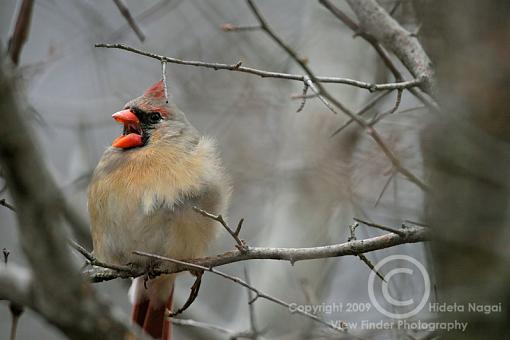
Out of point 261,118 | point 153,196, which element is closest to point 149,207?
point 153,196

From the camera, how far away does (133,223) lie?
3461 mm

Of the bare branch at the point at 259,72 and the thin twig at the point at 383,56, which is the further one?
the thin twig at the point at 383,56

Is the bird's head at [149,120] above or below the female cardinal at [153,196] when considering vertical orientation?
above

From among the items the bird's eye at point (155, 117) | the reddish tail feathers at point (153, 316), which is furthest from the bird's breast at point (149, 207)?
the reddish tail feathers at point (153, 316)

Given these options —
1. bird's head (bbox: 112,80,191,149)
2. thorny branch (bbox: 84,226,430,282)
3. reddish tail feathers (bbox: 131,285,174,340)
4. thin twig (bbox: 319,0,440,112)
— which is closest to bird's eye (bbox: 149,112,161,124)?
bird's head (bbox: 112,80,191,149)

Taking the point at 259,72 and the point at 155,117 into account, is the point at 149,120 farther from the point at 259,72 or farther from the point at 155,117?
the point at 259,72

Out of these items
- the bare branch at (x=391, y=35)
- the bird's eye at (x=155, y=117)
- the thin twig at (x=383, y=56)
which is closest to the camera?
the thin twig at (x=383, y=56)

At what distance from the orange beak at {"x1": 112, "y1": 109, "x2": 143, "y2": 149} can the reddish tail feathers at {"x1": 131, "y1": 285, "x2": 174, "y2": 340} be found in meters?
0.80

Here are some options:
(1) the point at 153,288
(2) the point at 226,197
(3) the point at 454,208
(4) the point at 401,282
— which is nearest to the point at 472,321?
(3) the point at 454,208

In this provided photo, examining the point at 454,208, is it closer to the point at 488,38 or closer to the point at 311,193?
the point at 488,38

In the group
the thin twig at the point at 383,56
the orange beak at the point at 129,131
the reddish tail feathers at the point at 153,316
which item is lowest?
the reddish tail feathers at the point at 153,316

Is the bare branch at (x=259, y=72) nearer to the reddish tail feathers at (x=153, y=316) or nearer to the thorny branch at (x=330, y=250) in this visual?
the thorny branch at (x=330, y=250)

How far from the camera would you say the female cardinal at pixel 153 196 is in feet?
11.3

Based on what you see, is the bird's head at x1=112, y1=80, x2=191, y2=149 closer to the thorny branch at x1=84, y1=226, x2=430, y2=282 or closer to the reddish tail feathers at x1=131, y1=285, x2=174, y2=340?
the reddish tail feathers at x1=131, y1=285, x2=174, y2=340
